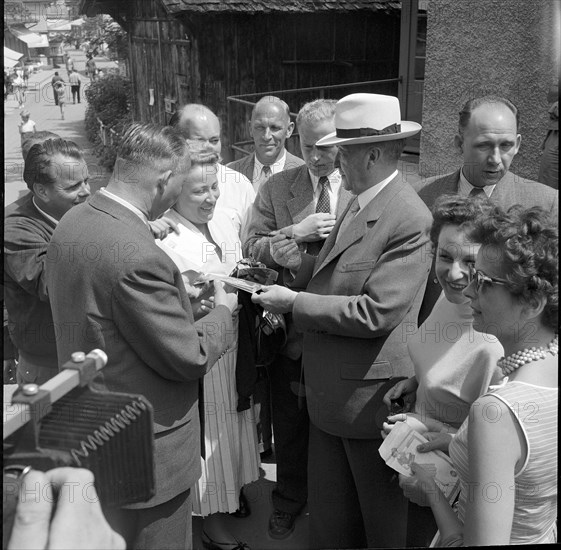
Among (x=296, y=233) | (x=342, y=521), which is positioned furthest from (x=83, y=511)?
(x=296, y=233)

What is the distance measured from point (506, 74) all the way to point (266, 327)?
245cm

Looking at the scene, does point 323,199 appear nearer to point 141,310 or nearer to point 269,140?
point 269,140

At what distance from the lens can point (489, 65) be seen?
460 centimetres

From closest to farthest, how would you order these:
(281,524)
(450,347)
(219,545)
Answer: (450,347), (219,545), (281,524)

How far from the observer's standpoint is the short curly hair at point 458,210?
96.2 inches

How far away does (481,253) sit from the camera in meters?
2.03

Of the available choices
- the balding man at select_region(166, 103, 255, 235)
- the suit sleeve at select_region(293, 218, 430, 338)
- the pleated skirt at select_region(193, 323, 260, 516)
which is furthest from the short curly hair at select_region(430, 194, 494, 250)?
the balding man at select_region(166, 103, 255, 235)

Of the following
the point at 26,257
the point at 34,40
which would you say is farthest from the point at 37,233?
the point at 34,40

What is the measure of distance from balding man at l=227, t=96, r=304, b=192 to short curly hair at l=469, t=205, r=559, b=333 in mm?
2121

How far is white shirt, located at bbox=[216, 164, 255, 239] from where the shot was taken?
3506 millimetres

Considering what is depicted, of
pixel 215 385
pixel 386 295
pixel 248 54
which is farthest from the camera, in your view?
pixel 248 54

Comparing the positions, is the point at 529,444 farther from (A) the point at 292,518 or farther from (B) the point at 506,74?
(B) the point at 506,74

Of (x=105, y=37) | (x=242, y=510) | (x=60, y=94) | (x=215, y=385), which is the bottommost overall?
(x=242, y=510)

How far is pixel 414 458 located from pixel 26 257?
1564 millimetres
